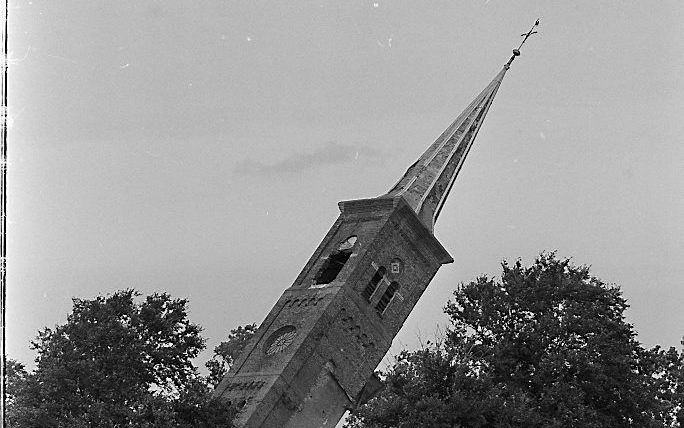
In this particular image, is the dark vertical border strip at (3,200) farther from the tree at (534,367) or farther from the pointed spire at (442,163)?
the pointed spire at (442,163)

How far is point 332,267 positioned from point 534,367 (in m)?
10.0

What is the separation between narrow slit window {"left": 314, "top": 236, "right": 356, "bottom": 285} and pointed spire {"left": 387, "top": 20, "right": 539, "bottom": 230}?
280 centimetres

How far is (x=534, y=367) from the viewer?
42562mm

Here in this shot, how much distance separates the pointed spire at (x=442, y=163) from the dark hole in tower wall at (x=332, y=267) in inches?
127

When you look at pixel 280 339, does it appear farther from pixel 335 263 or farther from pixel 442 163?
pixel 442 163

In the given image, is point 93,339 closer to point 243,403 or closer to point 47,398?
point 47,398

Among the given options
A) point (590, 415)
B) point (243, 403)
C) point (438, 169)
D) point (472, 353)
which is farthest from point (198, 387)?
point (438, 169)

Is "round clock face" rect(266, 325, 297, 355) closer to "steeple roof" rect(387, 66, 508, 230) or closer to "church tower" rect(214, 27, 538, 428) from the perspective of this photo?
"church tower" rect(214, 27, 538, 428)

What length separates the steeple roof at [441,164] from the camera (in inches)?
1998

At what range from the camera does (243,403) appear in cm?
4434

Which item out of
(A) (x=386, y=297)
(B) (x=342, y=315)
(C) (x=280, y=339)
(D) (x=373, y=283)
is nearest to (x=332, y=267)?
(D) (x=373, y=283)

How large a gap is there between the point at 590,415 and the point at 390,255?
36.3ft

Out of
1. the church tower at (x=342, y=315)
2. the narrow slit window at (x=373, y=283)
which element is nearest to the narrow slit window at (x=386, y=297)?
the church tower at (x=342, y=315)

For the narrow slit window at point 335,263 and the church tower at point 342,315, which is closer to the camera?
the church tower at point 342,315
